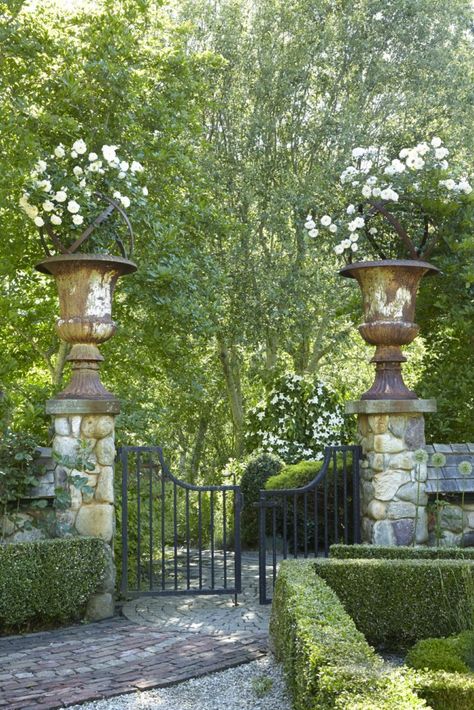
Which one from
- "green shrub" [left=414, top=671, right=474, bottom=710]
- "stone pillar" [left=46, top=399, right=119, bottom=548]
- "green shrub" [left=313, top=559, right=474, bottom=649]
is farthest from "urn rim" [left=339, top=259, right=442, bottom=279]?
"green shrub" [left=414, top=671, right=474, bottom=710]

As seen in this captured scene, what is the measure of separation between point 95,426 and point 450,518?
2.79 meters

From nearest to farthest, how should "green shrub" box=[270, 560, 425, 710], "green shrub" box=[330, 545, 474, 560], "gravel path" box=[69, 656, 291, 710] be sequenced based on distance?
1. "green shrub" box=[270, 560, 425, 710]
2. "gravel path" box=[69, 656, 291, 710]
3. "green shrub" box=[330, 545, 474, 560]

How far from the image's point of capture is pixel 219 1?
533 inches

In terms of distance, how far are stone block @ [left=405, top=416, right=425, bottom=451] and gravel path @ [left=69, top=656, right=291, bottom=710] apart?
2439mm

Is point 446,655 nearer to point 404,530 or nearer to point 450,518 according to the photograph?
point 404,530

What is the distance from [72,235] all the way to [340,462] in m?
3.50

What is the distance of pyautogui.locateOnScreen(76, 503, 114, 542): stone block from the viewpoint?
611 centimetres

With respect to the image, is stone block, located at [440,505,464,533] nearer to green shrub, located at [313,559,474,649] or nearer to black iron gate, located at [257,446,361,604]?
black iron gate, located at [257,446,361,604]

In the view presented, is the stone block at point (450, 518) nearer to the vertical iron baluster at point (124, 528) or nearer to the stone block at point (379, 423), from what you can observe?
the stone block at point (379, 423)

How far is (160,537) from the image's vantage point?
334 inches

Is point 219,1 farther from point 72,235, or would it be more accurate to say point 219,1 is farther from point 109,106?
point 72,235

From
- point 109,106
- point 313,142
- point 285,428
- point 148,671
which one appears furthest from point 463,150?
point 148,671

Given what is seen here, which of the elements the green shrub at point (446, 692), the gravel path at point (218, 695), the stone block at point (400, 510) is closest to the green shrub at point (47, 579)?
the gravel path at point (218, 695)

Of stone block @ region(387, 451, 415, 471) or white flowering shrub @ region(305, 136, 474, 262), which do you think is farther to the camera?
white flowering shrub @ region(305, 136, 474, 262)
